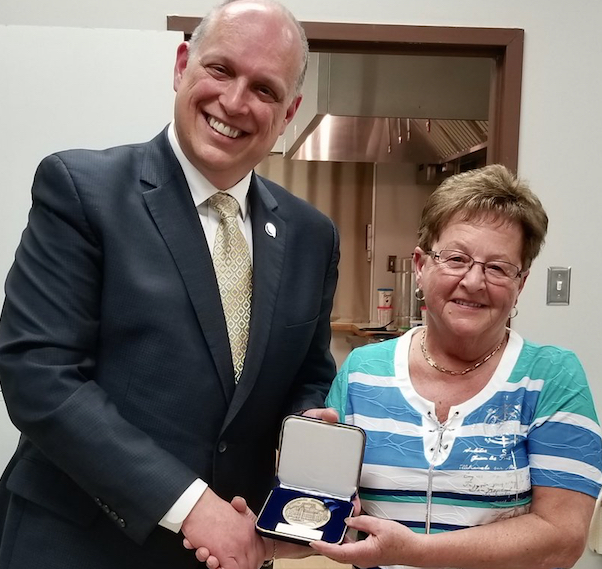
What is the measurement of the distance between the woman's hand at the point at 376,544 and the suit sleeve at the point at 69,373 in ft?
0.92

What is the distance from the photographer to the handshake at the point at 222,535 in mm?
1061

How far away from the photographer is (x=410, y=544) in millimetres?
1091

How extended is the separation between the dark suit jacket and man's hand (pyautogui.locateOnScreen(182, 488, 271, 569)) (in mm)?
50

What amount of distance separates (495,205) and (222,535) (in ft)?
2.44

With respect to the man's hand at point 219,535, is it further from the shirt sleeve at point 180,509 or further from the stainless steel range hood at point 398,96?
the stainless steel range hood at point 398,96

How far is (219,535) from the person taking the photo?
3.51 feet

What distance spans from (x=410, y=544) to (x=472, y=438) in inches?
8.8

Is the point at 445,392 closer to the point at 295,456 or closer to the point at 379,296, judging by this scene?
the point at 295,456

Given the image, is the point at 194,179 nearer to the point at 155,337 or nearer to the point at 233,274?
the point at 233,274

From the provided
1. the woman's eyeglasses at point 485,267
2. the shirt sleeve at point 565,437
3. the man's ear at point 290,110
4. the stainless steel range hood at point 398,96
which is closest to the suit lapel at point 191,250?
the man's ear at point 290,110

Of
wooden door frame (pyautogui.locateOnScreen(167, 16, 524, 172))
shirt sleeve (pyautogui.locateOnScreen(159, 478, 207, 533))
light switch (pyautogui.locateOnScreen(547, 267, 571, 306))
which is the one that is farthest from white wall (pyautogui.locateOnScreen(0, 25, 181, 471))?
light switch (pyautogui.locateOnScreen(547, 267, 571, 306))

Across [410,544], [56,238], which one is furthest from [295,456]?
[56,238]

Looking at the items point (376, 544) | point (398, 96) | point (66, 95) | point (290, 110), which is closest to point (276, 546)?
point (376, 544)

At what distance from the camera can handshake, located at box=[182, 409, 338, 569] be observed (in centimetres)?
106
